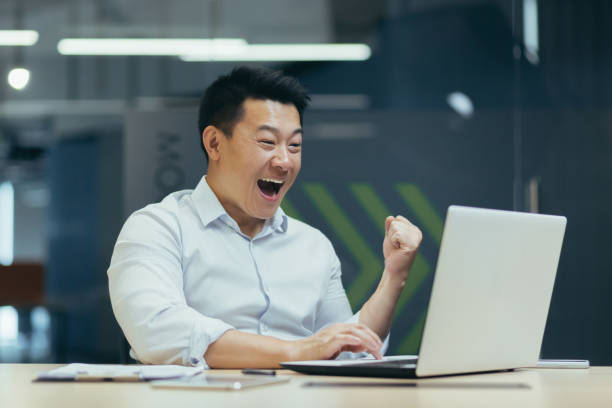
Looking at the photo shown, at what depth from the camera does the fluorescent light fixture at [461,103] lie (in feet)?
14.4

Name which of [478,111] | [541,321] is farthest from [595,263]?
[541,321]

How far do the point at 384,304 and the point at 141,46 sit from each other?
2825 millimetres

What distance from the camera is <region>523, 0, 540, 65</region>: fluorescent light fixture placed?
14.7 feet

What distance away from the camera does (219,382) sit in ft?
4.36

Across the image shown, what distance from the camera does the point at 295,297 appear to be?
7.36 ft

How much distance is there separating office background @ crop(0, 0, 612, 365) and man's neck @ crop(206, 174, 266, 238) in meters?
1.81

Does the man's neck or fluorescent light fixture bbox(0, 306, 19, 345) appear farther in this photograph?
fluorescent light fixture bbox(0, 306, 19, 345)

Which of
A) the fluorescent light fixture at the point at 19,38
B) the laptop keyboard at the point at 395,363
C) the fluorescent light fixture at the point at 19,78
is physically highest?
the fluorescent light fixture at the point at 19,38

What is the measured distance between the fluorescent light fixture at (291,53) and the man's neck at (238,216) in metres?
2.23

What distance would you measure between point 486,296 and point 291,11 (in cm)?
334

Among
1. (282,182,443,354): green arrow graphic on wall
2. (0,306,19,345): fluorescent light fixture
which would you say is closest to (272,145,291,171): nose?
(282,182,443,354): green arrow graphic on wall

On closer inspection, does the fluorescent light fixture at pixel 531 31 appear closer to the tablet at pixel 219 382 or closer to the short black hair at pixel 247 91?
the short black hair at pixel 247 91

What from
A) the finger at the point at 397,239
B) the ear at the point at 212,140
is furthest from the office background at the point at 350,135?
the finger at the point at 397,239

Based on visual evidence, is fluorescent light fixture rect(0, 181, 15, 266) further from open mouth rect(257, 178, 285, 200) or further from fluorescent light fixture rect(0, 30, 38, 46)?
open mouth rect(257, 178, 285, 200)
